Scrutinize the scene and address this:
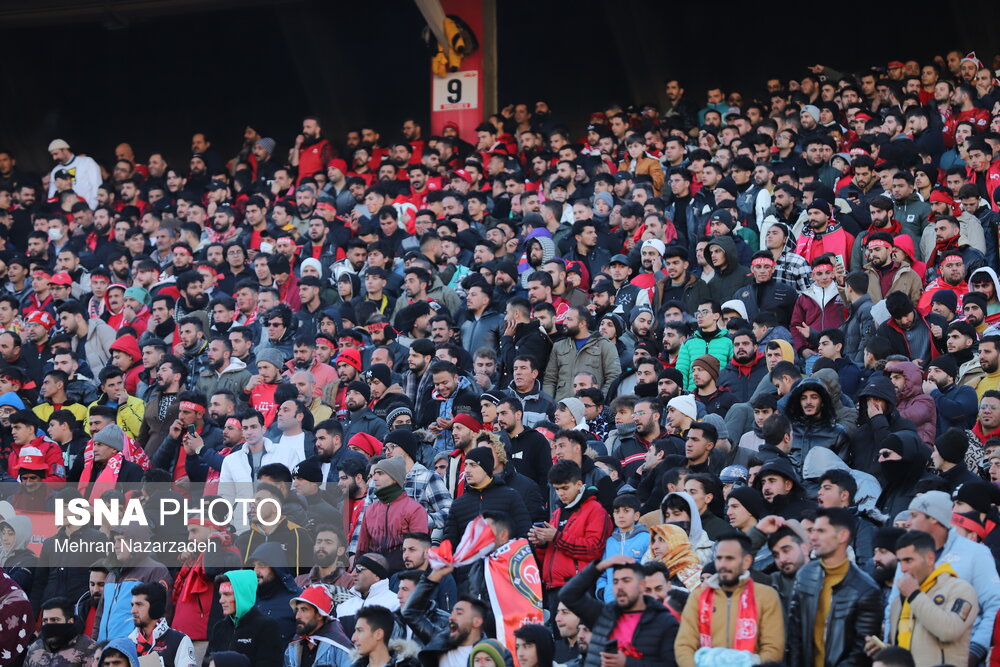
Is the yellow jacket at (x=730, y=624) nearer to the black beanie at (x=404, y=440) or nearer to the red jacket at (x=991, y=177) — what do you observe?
the black beanie at (x=404, y=440)

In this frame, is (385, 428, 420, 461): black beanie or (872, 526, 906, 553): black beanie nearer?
(872, 526, 906, 553): black beanie

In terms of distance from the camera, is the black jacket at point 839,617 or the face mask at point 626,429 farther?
the face mask at point 626,429

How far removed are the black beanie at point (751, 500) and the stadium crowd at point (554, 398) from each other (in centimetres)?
2

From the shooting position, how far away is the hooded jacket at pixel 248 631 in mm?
8391

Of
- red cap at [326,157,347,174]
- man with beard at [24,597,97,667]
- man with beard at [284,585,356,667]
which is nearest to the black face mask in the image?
man with beard at [24,597,97,667]

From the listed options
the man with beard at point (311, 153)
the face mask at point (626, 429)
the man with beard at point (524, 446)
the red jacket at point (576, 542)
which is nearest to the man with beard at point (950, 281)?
the face mask at point (626, 429)

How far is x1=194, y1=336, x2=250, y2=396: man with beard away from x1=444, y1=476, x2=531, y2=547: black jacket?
14.3 feet

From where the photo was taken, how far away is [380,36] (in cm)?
2462

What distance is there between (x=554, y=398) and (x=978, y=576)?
17.1ft

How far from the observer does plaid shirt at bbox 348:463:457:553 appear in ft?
30.2

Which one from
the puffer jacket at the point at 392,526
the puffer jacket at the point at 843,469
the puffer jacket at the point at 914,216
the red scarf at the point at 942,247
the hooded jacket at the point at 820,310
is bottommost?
the puffer jacket at the point at 392,526

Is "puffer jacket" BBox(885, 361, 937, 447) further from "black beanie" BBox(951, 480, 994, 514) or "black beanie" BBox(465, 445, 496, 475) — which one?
"black beanie" BBox(465, 445, 496, 475)

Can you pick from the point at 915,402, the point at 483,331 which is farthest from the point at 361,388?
the point at 915,402

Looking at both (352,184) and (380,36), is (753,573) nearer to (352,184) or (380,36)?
(352,184)
